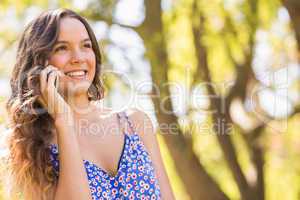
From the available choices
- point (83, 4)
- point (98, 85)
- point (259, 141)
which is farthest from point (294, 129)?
point (98, 85)

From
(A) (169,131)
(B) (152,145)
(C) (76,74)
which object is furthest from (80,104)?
(A) (169,131)

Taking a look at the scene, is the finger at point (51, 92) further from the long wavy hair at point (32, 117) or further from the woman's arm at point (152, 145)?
the woman's arm at point (152, 145)

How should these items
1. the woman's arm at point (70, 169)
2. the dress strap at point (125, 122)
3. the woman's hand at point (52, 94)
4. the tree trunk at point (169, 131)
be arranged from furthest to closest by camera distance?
the tree trunk at point (169, 131), the dress strap at point (125, 122), the woman's hand at point (52, 94), the woman's arm at point (70, 169)

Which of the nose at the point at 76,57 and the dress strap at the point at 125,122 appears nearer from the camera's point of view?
the nose at the point at 76,57

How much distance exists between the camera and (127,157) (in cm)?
306

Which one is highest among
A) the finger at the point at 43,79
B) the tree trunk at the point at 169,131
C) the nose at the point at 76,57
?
the nose at the point at 76,57

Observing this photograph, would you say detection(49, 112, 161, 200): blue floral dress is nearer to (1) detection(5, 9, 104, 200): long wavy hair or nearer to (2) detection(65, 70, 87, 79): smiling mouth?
(1) detection(5, 9, 104, 200): long wavy hair

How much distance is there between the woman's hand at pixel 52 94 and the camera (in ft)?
9.59

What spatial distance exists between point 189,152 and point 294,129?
2.95 meters

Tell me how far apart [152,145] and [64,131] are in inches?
18.7

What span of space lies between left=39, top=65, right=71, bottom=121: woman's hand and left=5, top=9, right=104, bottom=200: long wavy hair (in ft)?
0.19

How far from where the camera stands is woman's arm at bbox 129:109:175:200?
305 cm

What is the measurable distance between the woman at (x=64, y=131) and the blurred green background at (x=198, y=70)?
1.94 meters

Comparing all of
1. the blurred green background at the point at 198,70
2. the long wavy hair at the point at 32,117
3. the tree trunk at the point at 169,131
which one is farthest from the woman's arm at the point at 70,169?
the tree trunk at the point at 169,131
